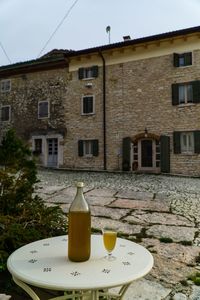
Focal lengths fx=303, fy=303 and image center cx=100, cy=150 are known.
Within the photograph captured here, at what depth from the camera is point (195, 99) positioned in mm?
15891

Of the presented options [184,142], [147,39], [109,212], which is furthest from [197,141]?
[109,212]

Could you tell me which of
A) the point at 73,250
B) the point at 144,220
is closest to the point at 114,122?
the point at 144,220

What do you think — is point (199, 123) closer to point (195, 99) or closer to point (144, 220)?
point (195, 99)

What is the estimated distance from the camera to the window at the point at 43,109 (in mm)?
20572

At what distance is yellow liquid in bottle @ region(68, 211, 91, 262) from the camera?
1.85 m

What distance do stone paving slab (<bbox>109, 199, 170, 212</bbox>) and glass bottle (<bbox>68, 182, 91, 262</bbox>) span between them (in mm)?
4900

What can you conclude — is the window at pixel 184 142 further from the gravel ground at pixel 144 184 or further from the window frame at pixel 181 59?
the window frame at pixel 181 59

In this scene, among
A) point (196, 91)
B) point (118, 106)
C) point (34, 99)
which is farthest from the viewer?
point (34, 99)

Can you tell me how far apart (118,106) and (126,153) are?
9.45 ft

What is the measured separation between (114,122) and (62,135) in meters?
3.75

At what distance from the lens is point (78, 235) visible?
1.85 m

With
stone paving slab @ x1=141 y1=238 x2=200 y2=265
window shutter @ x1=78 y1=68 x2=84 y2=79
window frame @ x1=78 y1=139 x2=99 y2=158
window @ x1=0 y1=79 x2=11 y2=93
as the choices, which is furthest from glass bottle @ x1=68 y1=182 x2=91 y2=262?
window @ x1=0 y1=79 x2=11 y2=93

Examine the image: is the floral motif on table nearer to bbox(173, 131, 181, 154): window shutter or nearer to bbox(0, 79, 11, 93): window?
bbox(173, 131, 181, 154): window shutter

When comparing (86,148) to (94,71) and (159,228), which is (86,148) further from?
(159,228)
